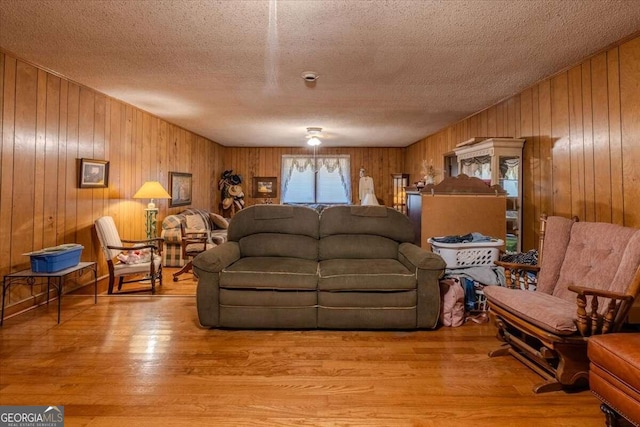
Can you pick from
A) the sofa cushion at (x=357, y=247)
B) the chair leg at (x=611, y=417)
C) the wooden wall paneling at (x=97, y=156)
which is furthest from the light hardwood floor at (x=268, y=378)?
the wooden wall paneling at (x=97, y=156)

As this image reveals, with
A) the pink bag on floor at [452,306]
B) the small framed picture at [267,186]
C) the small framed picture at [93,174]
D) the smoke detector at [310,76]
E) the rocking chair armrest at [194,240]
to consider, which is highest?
the smoke detector at [310,76]

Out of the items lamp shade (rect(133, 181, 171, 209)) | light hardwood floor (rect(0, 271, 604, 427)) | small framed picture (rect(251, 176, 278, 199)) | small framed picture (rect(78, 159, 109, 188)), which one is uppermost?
small framed picture (rect(251, 176, 278, 199))

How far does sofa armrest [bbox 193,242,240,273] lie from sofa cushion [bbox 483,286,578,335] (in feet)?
6.92

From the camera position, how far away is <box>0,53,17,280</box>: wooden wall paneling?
283 centimetres

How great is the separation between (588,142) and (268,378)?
3266 millimetres

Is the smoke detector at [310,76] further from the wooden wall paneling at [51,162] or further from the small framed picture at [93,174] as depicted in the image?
the small framed picture at [93,174]

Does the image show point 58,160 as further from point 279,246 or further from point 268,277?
point 268,277

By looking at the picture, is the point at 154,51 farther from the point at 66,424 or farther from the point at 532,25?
the point at 532,25

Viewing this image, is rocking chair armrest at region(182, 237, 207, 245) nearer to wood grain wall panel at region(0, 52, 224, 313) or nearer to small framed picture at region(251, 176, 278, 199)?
wood grain wall panel at region(0, 52, 224, 313)

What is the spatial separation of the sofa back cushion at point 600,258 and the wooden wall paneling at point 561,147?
2.98 ft

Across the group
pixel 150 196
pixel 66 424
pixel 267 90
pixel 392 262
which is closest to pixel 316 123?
pixel 267 90

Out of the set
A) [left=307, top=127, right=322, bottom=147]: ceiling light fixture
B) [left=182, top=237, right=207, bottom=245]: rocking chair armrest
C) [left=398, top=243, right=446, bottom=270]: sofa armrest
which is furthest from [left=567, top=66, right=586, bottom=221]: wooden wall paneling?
[left=182, top=237, right=207, bottom=245]: rocking chair armrest

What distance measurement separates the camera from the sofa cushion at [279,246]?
329cm

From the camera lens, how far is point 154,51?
2766 mm
